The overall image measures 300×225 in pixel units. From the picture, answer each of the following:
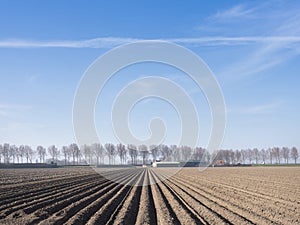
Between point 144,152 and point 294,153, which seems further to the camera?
point 294,153

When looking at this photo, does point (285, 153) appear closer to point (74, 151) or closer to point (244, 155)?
point (244, 155)

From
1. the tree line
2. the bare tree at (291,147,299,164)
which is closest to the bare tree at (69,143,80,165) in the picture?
the tree line

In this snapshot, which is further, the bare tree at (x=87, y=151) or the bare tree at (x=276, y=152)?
the bare tree at (x=276, y=152)

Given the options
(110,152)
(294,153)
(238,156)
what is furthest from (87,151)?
(294,153)

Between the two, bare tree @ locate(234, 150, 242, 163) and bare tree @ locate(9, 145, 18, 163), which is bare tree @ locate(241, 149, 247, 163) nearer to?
bare tree @ locate(234, 150, 242, 163)

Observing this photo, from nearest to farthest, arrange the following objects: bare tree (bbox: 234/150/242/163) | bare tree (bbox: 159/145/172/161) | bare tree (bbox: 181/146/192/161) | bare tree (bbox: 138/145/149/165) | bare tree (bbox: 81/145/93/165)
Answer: bare tree (bbox: 81/145/93/165)
bare tree (bbox: 181/146/192/161)
bare tree (bbox: 138/145/149/165)
bare tree (bbox: 159/145/172/161)
bare tree (bbox: 234/150/242/163)

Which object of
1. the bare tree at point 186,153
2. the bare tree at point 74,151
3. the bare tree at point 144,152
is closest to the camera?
the bare tree at point 186,153

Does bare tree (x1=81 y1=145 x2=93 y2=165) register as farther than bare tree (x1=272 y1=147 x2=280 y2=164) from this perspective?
No

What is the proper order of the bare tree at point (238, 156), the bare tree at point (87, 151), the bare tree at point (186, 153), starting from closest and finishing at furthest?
the bare tree at point (87, 151)
the bare tree at point (186, 153)
the bare tree at point (238, 156)

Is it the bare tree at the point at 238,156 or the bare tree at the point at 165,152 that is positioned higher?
the bare tree at the point at 165,152

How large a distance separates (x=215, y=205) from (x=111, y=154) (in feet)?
451

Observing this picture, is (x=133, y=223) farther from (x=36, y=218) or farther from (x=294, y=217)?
(x=294, y=217)

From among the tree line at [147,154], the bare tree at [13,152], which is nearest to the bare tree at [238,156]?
the tree line at [147,154]

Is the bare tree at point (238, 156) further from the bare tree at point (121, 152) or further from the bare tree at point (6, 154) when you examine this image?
the bare tree at point (6, 154)
